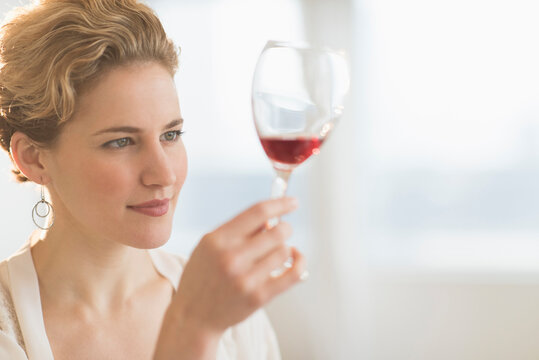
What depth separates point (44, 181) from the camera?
173cm

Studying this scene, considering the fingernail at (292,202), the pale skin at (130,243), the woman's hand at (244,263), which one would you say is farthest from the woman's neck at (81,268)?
the fingernail at (292,202)

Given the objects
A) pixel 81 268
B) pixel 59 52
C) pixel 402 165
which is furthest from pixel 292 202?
pixel 402 165

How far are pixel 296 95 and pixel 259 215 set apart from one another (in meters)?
0.19

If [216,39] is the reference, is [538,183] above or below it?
below

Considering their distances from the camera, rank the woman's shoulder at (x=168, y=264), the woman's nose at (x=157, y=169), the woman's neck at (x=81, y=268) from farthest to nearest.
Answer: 1. the woman's shoulder at (x=168, y=264)
2. the woman's neck at (x=81, y=268)
3. the woman's nose at (x=157, y=169)

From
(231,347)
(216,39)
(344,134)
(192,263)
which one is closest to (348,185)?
(344,134)

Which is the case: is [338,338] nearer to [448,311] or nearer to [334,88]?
[448,311]

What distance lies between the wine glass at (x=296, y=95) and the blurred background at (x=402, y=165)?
2.79 metres

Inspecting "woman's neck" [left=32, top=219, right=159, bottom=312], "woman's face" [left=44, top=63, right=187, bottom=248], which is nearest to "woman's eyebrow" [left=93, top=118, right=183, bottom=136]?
"woman's face" [left=44, top=63, right=187, bottom=248]

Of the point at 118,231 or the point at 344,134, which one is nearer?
the point at 118,231

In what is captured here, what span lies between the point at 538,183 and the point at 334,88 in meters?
3.21

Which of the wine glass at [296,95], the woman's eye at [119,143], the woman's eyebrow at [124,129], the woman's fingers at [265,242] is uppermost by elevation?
the wine glass at [296,95]

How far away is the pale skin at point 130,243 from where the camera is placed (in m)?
0.95

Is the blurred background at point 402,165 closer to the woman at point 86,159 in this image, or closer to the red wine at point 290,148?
the woman at point 86,159
